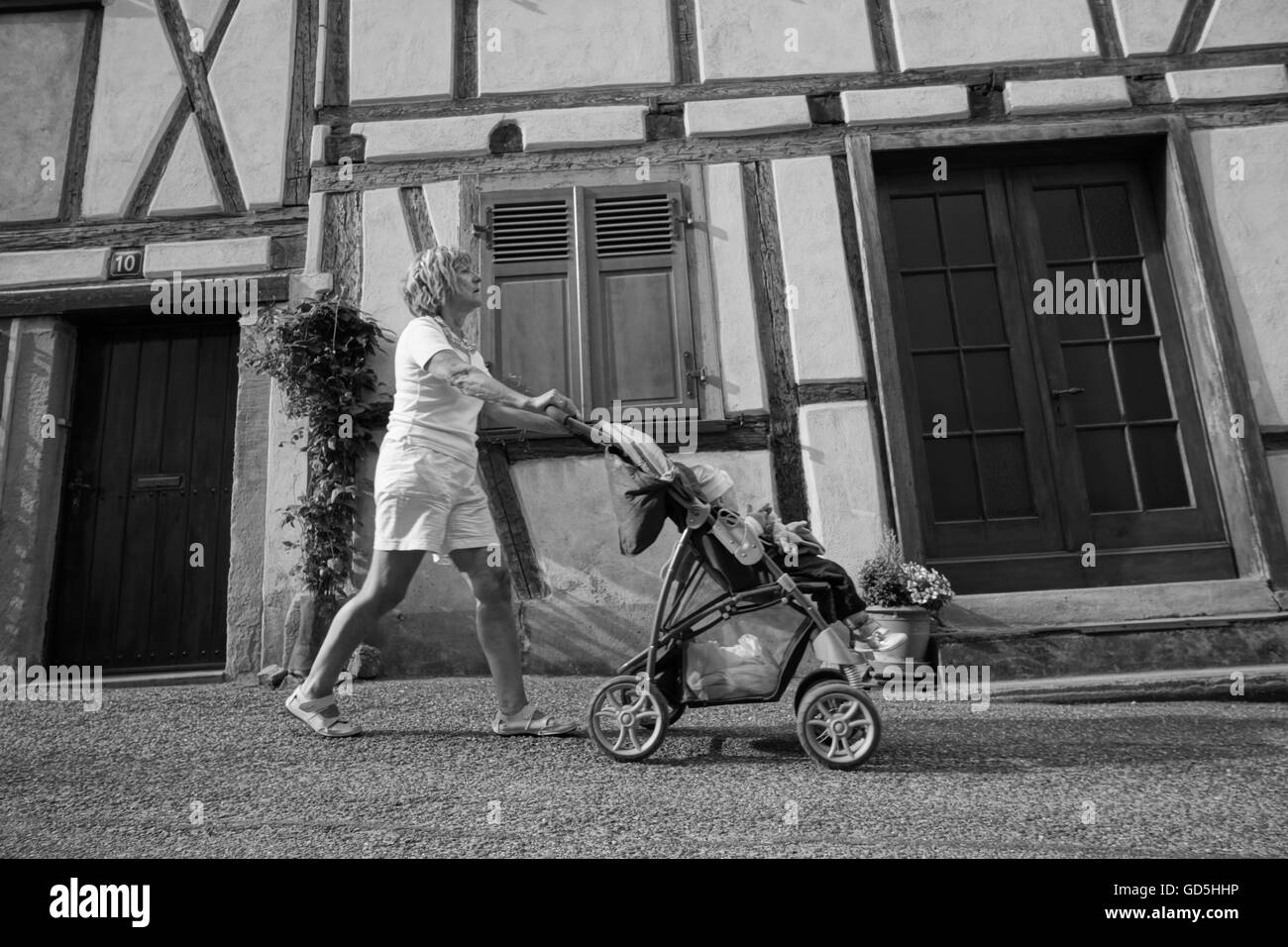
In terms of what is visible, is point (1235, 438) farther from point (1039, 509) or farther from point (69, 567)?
point (69, 567)

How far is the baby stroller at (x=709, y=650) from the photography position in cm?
261

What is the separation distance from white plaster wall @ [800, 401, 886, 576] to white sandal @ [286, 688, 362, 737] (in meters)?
2.55

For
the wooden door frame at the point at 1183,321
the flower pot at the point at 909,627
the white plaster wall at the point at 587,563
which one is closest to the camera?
the flower pot at the point at 909,627

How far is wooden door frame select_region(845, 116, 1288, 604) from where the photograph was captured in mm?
4594

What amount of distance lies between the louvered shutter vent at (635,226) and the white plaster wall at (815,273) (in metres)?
0.67

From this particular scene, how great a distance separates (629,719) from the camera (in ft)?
8.87

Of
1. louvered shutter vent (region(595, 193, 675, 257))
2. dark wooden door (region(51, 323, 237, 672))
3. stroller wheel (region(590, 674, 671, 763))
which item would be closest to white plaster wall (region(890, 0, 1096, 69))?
louvered shutter vent (region(595, 193, 675, 257))

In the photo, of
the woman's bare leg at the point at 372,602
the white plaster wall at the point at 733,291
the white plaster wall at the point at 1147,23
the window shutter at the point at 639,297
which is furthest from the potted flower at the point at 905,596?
the white plaster wall at the point at 1147,23

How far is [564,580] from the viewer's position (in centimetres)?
459

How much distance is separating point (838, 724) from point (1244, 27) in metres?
5.26

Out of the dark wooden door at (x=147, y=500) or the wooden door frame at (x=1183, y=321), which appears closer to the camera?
the wooden door frame at (x=1183, y=321)

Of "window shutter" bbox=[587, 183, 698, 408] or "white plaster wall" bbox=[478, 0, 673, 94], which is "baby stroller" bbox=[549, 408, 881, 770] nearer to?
"window shutter" bbox=[587, 183, 698, 408]

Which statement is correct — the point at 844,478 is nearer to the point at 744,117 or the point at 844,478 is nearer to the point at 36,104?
the point at 744,117

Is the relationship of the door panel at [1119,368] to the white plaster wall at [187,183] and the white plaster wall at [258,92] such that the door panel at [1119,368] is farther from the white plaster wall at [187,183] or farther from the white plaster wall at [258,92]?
the white plaster wall at [187,183]
